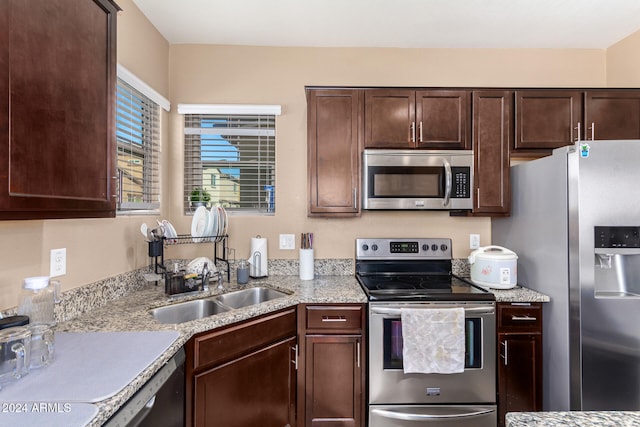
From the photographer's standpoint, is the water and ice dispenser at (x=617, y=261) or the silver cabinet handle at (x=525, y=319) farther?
the silver cabinet handle at (x=525, y=319)

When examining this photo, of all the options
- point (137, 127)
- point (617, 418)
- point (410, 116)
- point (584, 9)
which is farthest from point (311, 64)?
point (617, 418)

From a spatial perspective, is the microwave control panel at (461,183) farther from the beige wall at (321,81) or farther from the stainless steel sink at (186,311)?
the stainless steel sink at (186,311)

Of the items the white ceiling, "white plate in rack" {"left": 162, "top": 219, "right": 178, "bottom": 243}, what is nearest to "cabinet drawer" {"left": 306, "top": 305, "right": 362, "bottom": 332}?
"white plate in rack" {"left": 162, "top": 219, "right": 178, "bottom": 243}

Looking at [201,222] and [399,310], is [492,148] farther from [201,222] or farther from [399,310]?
[201,222]

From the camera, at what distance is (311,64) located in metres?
2.46

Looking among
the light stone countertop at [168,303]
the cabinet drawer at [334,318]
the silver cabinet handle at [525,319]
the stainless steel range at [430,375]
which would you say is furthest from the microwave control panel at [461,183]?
the cabinet drawer at [334,318]

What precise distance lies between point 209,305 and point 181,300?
0.16 meters

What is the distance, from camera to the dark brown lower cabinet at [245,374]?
1372mm

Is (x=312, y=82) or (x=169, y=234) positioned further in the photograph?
(x=312, y=82)

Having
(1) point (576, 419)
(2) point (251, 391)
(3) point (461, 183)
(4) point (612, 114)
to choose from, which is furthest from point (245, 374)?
(4) point (612, 114)

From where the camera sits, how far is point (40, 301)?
3.76 feet

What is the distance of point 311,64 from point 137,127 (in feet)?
4.41

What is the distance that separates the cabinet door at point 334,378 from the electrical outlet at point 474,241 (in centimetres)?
125

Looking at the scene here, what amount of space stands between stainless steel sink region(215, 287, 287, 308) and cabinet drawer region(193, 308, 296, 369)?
→ 9.5 inches
